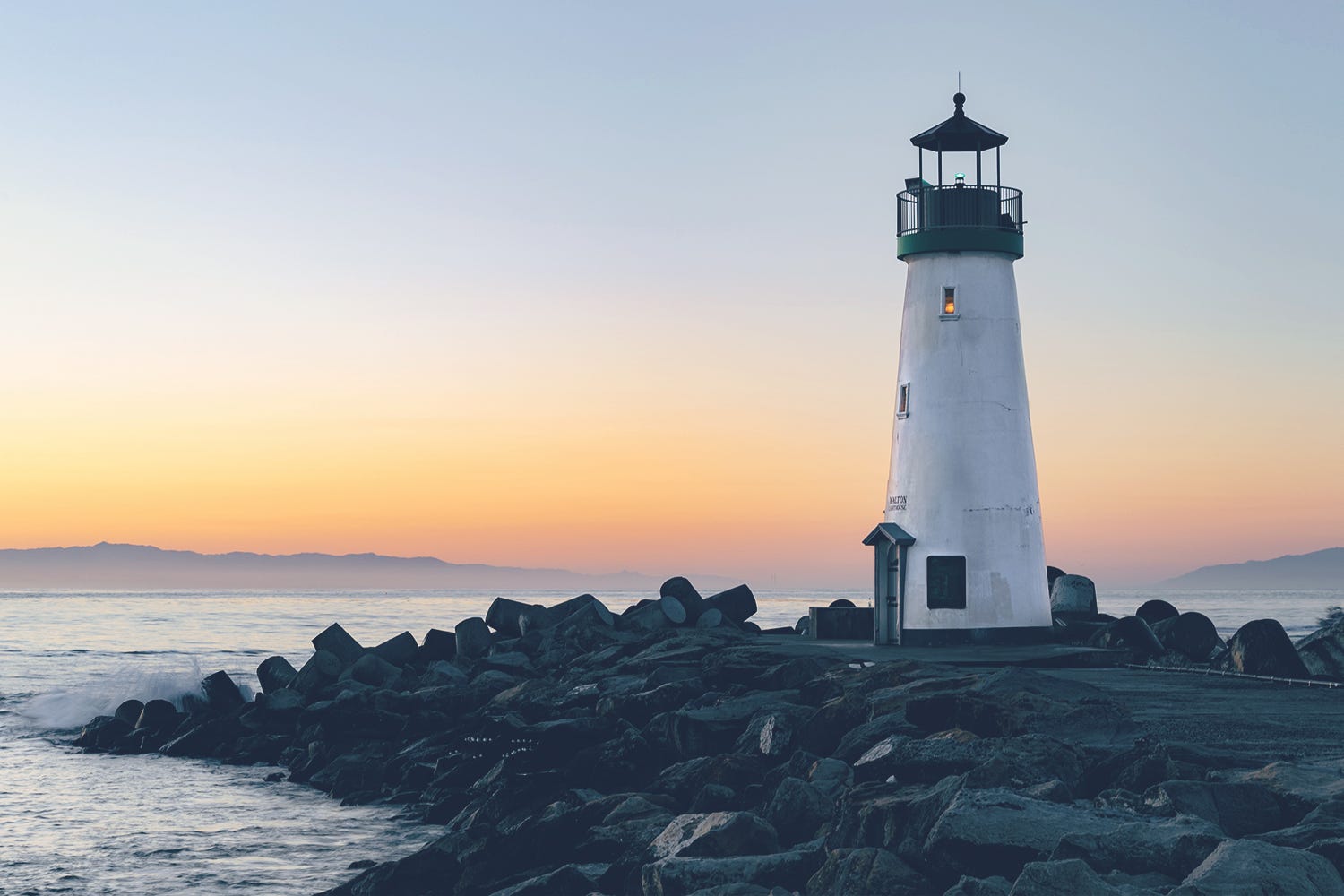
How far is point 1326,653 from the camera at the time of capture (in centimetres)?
1788

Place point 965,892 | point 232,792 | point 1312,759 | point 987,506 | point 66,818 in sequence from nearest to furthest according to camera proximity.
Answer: point 965,892
point 1312,759
point 66,818
point 232,792
point 987,506

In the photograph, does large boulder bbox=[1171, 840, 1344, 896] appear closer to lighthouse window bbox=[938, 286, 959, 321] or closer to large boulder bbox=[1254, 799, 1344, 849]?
large boulder bbox=[1254, 799, 1344, 849]

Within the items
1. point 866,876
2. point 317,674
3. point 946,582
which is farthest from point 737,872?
point 317,674

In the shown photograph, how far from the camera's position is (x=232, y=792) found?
20250 millimetres

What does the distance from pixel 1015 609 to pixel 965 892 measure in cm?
1504

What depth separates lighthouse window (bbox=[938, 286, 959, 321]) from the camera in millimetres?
22469

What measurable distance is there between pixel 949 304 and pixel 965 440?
7.36 ft

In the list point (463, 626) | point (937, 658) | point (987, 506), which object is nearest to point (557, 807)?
point (937, 658)

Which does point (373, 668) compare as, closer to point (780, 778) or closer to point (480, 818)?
point (480, 818)

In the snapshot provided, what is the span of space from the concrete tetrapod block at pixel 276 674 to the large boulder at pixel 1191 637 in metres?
16.3

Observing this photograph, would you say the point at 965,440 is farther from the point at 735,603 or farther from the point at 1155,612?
the point at 735,603

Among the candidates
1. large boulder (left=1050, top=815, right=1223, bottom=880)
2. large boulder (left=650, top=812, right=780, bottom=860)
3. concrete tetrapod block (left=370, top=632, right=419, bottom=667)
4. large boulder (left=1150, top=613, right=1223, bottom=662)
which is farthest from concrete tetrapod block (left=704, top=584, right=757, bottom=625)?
large boulder (left=1050, top=815, right=1223, bottom=880)

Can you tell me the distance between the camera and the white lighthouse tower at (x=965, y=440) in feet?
73.1

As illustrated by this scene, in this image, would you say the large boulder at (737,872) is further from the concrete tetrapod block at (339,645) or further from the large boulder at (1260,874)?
the concrete tetrapod block at (339,645)
